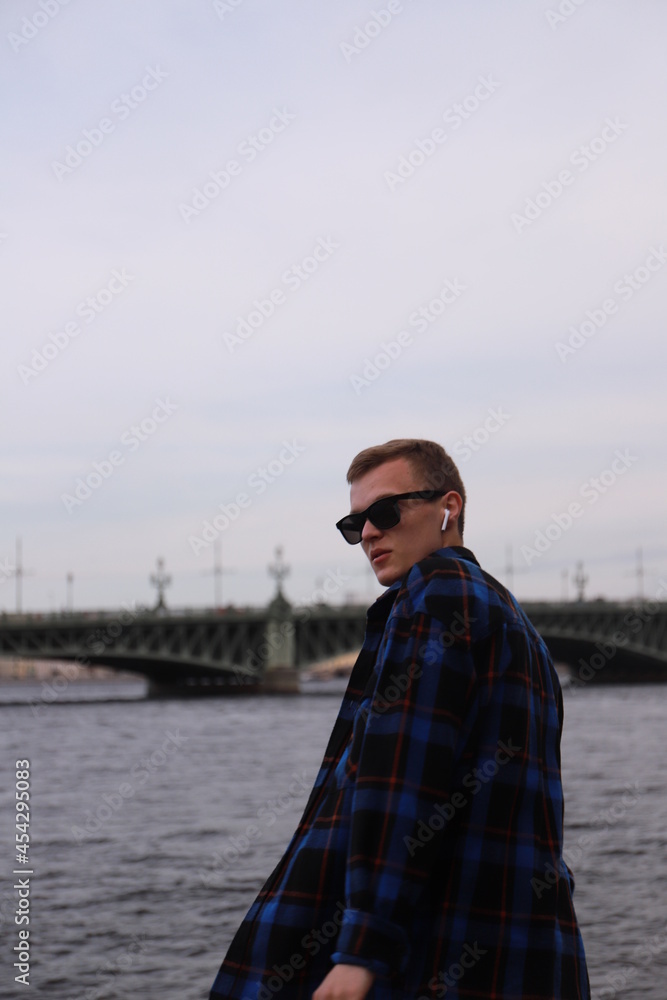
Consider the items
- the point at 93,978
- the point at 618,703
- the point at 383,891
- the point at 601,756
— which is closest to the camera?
the point at 383,891

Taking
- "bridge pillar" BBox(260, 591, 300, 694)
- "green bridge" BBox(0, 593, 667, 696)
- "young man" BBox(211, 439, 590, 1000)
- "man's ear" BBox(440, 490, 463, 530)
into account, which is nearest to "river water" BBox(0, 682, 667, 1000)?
"young man" BBox(211, 439, 590, 1000)

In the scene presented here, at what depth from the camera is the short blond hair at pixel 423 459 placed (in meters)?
2.76

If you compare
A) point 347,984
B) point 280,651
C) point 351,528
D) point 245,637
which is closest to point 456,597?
point 351,528

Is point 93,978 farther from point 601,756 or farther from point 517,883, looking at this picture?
point 601,756

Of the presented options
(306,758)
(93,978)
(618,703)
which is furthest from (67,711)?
(93,978)

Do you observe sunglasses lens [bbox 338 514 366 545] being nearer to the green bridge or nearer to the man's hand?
the man's hand

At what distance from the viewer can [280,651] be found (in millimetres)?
74750

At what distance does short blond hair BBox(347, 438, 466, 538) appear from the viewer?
276 centimetres

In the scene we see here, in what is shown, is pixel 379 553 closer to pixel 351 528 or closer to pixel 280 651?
pixel 351 528

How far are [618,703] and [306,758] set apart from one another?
→ 119ft

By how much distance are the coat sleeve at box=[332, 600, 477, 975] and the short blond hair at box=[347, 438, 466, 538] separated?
0.43m

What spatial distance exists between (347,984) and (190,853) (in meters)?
15.7

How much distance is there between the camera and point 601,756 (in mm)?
32719

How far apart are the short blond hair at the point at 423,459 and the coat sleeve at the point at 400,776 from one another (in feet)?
1.40
